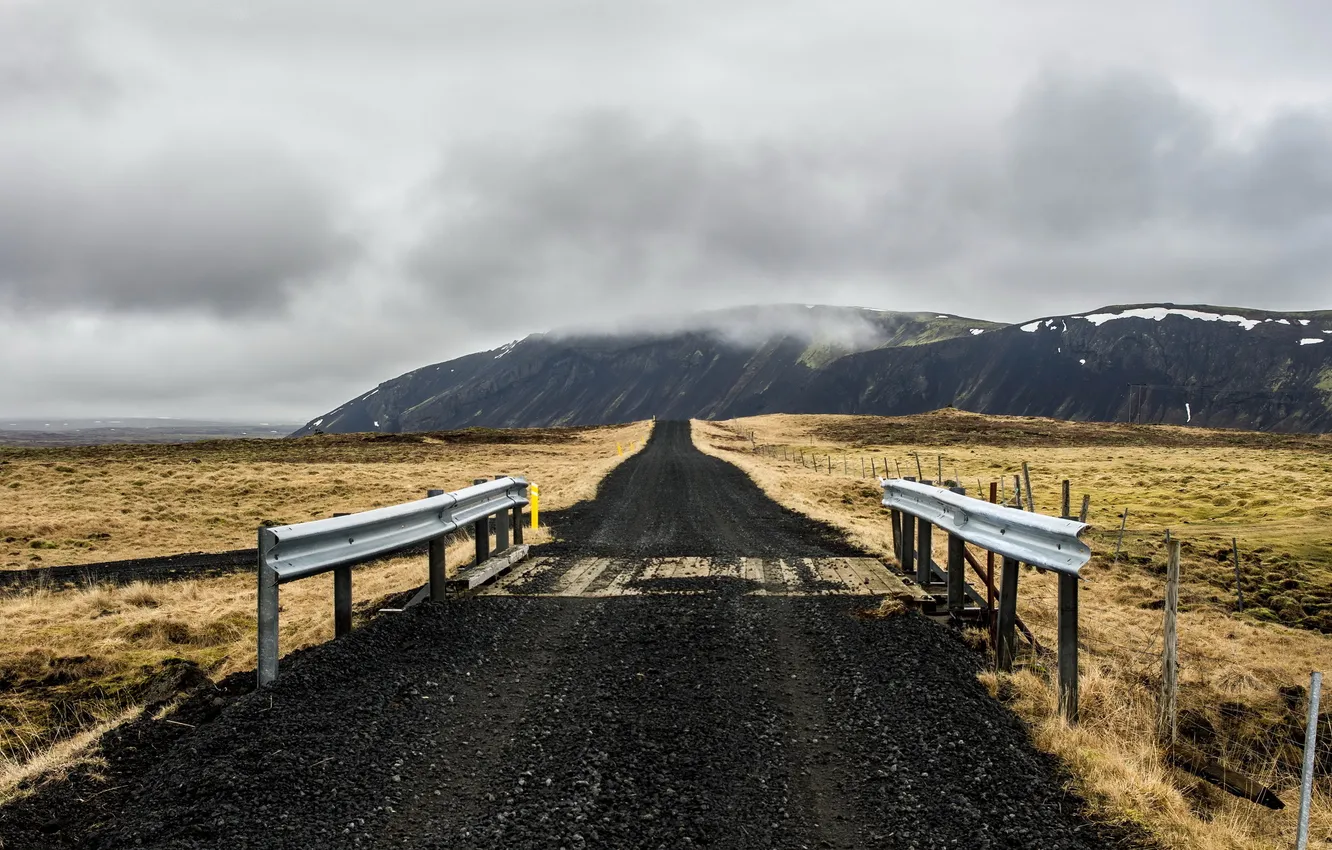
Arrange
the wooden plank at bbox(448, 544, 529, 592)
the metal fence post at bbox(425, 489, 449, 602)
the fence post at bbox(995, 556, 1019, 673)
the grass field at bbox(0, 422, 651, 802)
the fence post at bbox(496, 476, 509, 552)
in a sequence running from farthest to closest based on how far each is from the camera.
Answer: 1. the fence post at bbox(496, 476, 509, 552)
2. the wooden plank at bbox(448, 544, 529, 592)
3. the metal fence post at bbox(425, 489, 449, 602)
4. the grass field at bbox(0, 422, 651, 802)
5. the fence post at bbox(995, 556, 1019, 673)

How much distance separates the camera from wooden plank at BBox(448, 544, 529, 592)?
27.4ft

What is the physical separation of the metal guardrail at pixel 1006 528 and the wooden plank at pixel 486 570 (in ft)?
15.9

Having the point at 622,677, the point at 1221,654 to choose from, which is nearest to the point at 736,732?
the point at 622,677

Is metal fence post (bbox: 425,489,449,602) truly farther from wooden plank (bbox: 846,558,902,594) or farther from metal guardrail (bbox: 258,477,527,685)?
Result: wooden plank (bbox: 846,558,902,594)

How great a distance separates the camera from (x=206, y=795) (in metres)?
3.86

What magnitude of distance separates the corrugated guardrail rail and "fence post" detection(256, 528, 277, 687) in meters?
5.19

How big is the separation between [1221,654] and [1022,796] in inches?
463

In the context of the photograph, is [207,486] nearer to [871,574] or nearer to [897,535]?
[897,535]

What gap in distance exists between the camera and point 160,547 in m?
20.7

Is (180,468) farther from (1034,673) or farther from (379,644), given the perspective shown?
(1034,673)

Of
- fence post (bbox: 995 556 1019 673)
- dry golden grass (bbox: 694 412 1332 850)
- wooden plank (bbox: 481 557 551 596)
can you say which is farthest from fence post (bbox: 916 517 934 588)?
wooden plank (bbox: 481 557 551 596)

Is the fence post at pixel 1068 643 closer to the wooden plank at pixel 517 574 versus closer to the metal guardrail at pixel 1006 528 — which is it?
the metal guardrail at pixel 1006 528

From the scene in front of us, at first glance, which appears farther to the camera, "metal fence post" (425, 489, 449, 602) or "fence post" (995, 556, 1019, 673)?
"metal fence post" (425, 489, 449, 602)

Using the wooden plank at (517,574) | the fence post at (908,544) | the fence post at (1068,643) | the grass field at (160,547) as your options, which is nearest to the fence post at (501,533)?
the wooden plank at (517,574)
